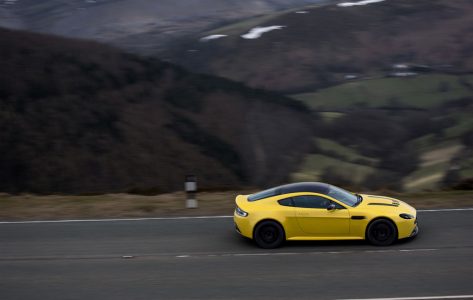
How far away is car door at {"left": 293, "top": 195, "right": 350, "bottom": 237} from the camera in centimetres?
1148

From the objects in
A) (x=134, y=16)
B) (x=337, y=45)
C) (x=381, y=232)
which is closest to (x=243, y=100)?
(x=337, y=45)

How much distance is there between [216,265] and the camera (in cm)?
1079

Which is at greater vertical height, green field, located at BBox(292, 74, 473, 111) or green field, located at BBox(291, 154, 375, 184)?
green field, located at BBox(292, 74, 473, 111)

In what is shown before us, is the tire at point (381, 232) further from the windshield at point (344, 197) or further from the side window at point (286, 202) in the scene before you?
the side window at point (286, 202)

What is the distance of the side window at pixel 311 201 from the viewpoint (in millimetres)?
11625

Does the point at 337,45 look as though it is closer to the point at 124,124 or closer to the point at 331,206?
the point at 124,124

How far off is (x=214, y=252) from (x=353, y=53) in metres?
85.9

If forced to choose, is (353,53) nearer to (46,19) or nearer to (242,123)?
(242,123)

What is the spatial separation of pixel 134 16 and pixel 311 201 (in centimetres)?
10748

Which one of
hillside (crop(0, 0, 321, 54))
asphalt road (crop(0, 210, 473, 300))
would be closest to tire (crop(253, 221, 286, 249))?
asphalt road (crop(0, 210, 473, 300))

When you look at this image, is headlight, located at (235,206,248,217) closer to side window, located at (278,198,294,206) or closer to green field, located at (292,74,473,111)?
side window, located at (278,198,294,206)

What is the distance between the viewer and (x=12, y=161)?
151 feet

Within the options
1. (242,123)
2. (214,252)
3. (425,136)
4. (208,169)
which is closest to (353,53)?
(425,136)

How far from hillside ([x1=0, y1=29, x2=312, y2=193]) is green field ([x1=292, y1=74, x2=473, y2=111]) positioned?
7497 millimetres
